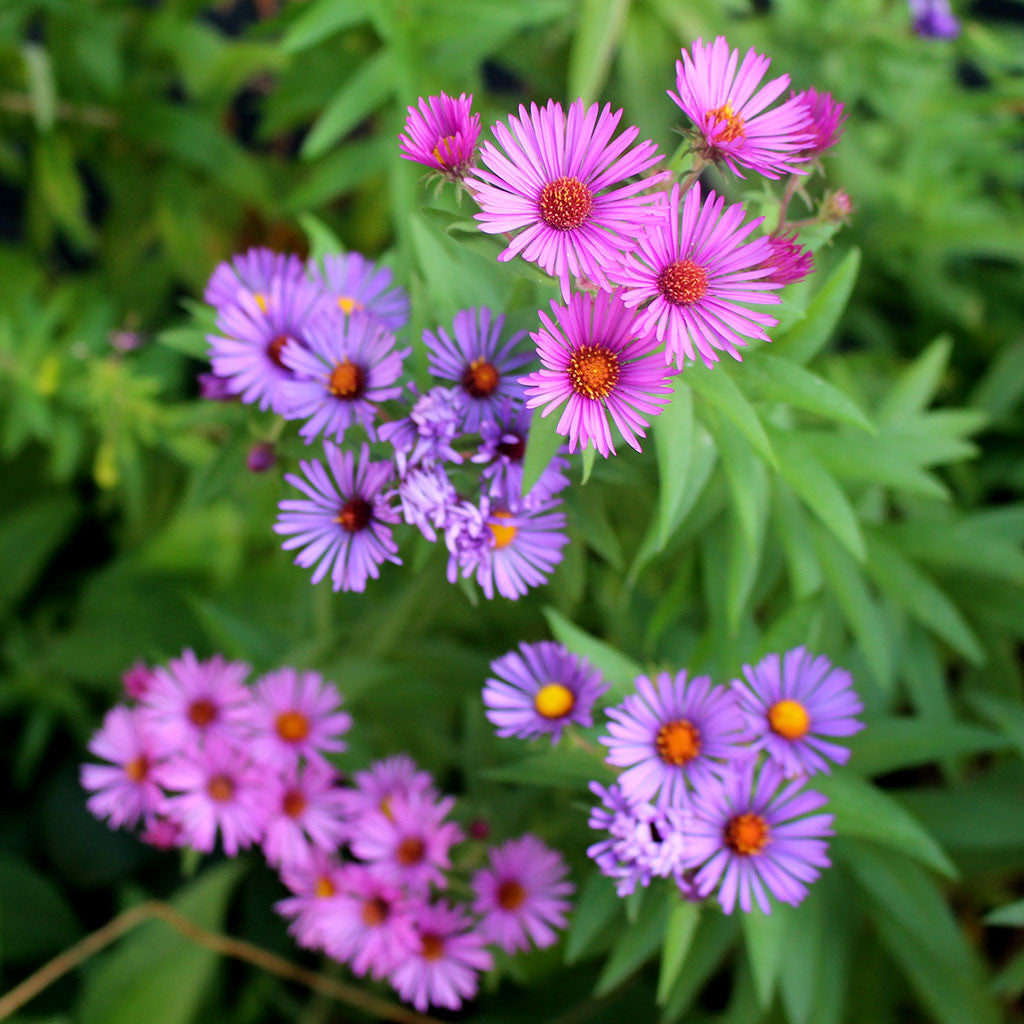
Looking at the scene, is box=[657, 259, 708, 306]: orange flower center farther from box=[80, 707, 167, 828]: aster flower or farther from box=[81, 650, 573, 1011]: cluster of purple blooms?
box=[80, 707, 167, 828]: aster flower

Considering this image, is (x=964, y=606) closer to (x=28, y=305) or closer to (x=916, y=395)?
(x=916, y=395)

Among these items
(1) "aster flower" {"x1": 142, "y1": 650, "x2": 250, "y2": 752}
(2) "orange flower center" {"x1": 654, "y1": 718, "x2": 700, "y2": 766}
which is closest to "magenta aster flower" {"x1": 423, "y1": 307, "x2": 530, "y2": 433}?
(2) "orange flower center" {"x1": 654, "y1": 718, "x2": 700, "y2": 766}

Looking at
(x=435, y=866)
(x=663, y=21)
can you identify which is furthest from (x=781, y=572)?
(x=663, y=21)

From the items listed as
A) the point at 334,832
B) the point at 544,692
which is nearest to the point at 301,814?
the point at 334,832

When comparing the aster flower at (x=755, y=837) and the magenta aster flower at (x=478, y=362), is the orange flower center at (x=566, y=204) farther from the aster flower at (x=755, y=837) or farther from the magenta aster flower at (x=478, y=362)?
the aster flower at (x=755, y=837)

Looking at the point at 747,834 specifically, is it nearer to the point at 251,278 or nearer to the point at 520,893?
the point at 520,893

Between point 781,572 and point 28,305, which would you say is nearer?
point 781,572
